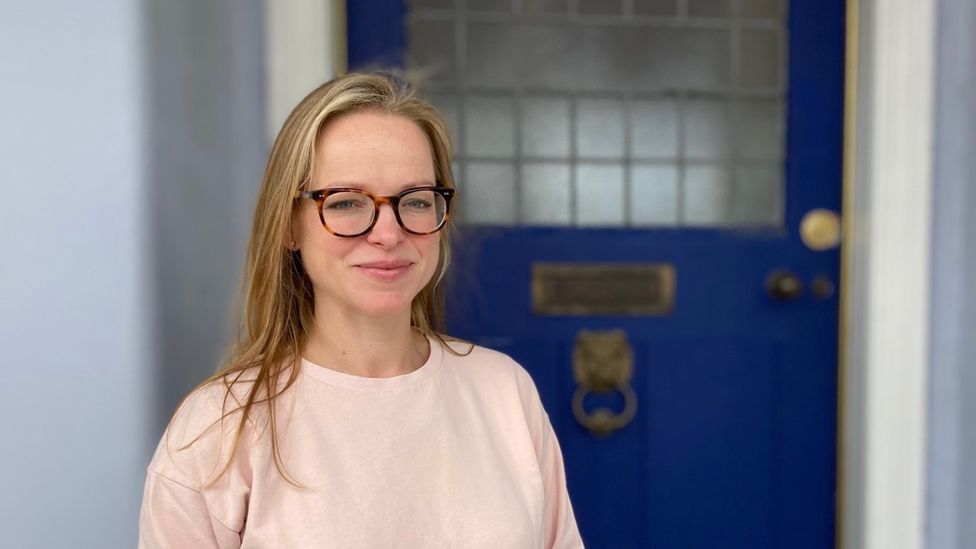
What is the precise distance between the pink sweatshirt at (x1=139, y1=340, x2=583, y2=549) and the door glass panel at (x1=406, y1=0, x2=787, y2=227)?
0.98m

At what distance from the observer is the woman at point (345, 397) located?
984mm

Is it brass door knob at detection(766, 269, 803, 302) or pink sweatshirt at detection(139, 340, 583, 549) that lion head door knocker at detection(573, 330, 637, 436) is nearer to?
brass door knob at detection(766, 269, 803, 302)

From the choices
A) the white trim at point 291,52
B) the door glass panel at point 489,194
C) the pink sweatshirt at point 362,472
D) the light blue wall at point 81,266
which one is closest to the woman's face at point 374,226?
the pink sweatshirt at point 362,472

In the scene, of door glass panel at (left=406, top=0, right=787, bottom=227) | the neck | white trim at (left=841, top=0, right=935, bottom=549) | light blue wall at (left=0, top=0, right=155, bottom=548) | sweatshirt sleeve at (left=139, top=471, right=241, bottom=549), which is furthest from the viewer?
door glass panel at (left=406, top=0, right=787, bottom=227)

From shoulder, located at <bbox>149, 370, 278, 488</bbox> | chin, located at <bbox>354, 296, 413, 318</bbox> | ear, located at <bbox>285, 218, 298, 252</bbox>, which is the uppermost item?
ear, located at <bbox>285, 218, 298, 252</bbox>

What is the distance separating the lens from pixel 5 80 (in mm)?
1286

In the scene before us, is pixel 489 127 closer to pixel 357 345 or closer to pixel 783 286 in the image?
pixel 783 286

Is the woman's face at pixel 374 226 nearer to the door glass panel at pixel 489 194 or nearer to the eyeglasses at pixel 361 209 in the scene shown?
the eyeglasses at pixel 361 209

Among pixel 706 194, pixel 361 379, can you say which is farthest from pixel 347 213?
pixel 706 194

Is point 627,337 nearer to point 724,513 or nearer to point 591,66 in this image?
point 724,513

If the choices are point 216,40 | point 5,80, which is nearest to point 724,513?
point 216,40

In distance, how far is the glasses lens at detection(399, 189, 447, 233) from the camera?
102 cm

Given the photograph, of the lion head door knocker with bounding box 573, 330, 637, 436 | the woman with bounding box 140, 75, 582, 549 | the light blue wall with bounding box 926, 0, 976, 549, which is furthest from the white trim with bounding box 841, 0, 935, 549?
the woman with bounding box 140, 75, 582, 549

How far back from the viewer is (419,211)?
3.38 ft
